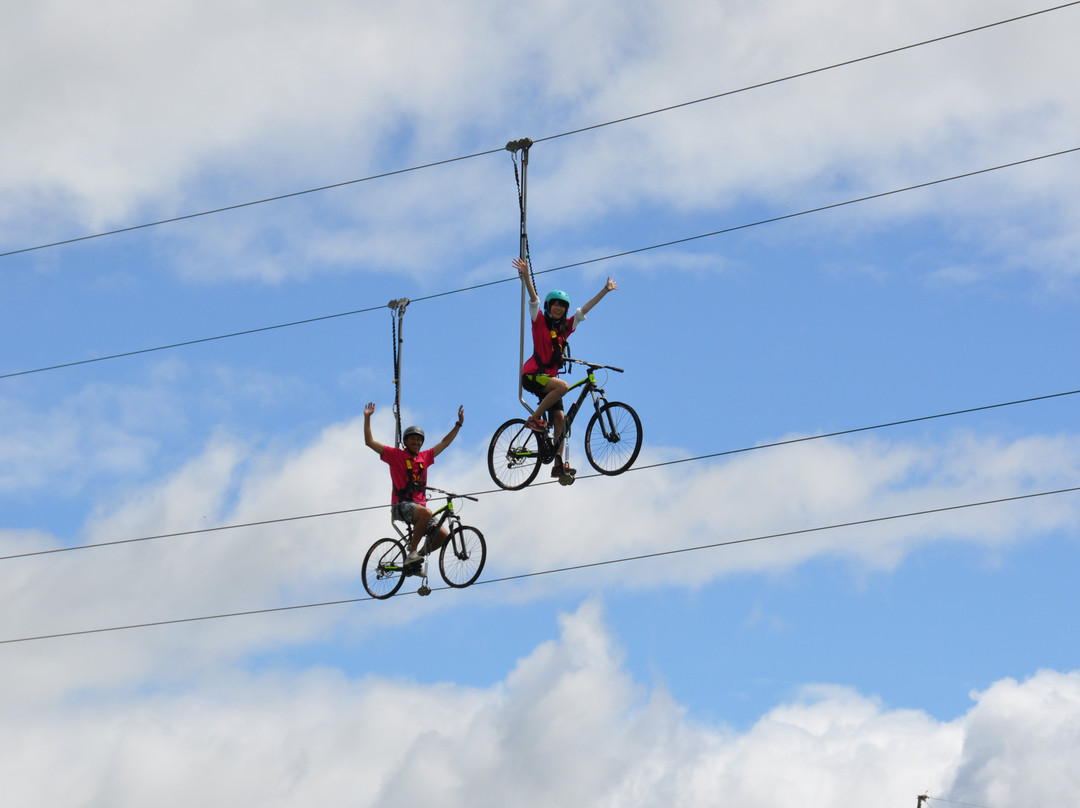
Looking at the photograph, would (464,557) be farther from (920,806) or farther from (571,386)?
(920,806)

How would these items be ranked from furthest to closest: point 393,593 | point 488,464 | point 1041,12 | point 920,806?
1. point 920,806
2. point 393,593
3. point 488,464
4. point 1041,12

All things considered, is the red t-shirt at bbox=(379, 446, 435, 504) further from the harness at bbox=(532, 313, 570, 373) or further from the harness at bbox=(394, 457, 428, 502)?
the harness at bbox=(532, 313, 570, 373)

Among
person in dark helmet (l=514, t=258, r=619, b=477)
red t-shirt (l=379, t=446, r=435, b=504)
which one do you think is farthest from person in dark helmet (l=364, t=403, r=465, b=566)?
person in dark helmet (l=514, t=258, r=619, b=477)

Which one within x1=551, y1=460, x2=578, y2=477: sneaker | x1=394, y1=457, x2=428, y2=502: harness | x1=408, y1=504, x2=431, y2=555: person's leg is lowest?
x1=551, y1=460, x2=578, y2=477: sneaker

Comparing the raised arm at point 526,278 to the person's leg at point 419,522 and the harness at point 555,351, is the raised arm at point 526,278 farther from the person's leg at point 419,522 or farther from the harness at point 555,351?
the person's leg at point 419,522

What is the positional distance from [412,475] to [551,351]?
3.38 meters

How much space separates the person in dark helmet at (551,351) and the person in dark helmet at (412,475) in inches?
89.6

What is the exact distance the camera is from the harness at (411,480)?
78.1ft

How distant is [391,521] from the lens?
24172mm

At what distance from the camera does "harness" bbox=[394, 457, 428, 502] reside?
23797 millimetres

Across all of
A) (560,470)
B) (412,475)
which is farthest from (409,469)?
(560,470)

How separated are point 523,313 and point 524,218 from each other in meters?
1.62

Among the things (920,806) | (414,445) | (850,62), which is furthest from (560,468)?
(920,806)

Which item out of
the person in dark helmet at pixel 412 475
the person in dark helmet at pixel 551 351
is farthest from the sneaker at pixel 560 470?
the person in dark helmet at pixel 412 475
